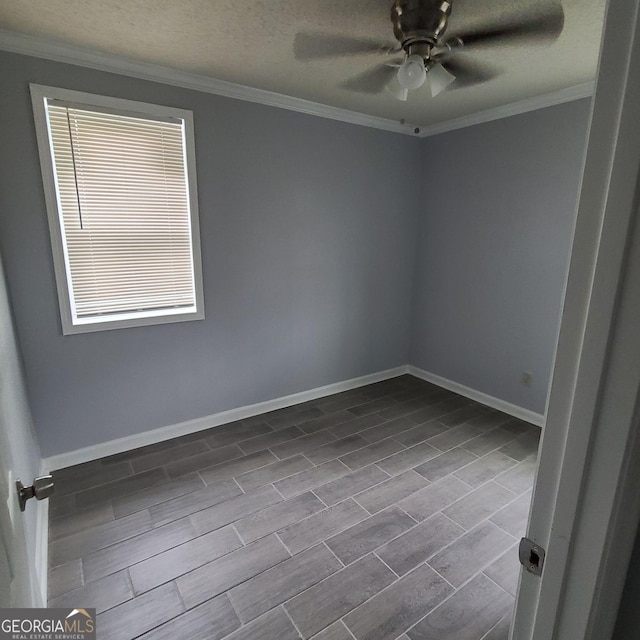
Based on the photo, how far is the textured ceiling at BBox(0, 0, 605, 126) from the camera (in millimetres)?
1616

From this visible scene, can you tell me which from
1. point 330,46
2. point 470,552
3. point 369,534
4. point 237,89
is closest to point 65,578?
point 369,534

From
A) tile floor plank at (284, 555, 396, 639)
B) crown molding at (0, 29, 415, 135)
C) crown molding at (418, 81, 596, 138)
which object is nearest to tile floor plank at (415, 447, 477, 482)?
tile floor plank at (284, 555, 396, 639)

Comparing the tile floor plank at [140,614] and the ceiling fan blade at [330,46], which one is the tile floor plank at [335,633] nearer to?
the tile floor plank at [140,614]

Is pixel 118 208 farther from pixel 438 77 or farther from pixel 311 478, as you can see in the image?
pixel 311 478

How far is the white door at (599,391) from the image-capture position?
455 mm

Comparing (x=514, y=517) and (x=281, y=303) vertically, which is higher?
(x=281, y=303)

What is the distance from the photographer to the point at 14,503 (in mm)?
759

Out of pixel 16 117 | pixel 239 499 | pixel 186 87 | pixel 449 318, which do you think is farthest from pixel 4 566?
pixel 449 318

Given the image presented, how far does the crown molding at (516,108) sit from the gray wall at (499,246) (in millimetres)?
47

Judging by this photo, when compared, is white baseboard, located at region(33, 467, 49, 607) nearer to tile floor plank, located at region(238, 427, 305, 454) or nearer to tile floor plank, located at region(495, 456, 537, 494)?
tile floor plank, located at region(238, 427, 305, 454)

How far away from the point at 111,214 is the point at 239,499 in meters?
1.92

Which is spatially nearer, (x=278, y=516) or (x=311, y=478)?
(x=278, y=516)

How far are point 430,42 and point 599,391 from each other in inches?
66.8

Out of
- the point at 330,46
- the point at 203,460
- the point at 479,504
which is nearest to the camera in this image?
the point at 330,46
